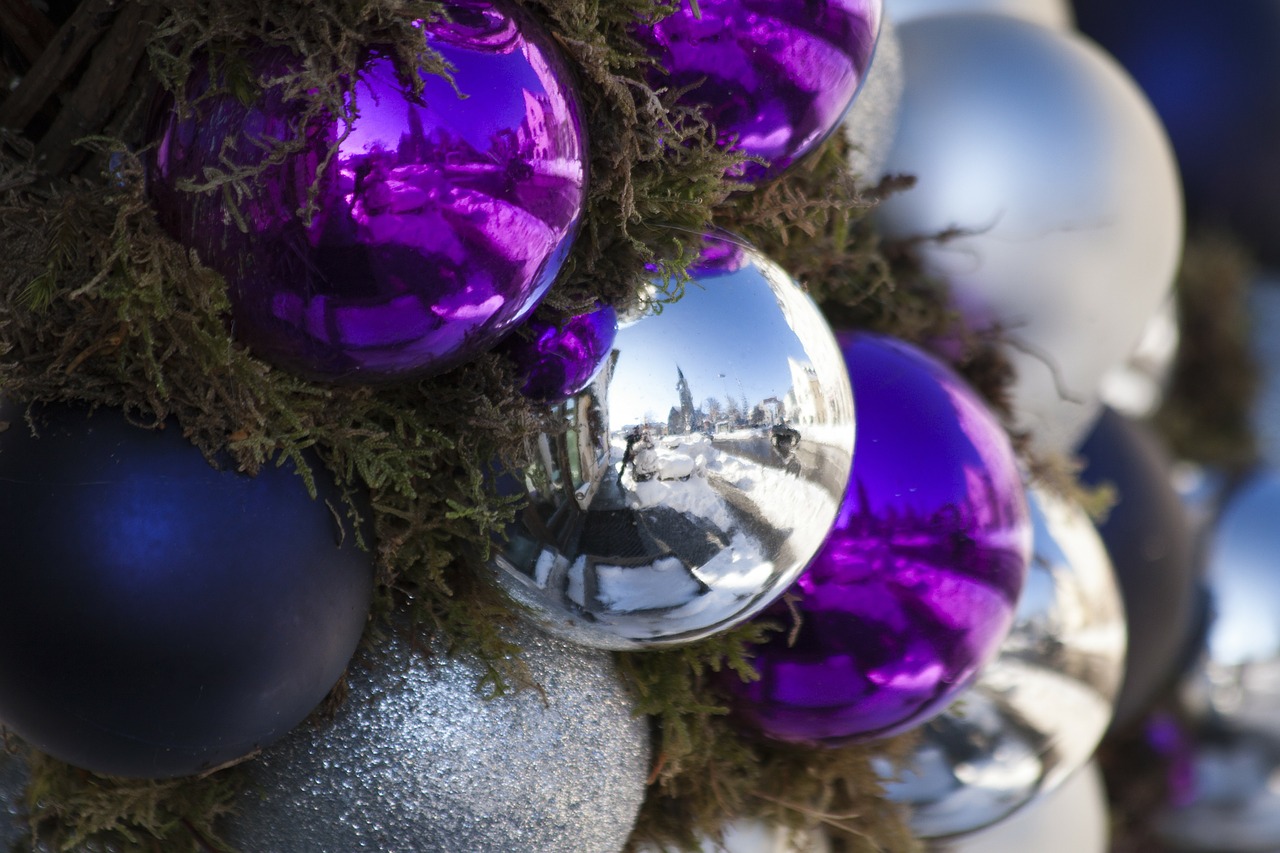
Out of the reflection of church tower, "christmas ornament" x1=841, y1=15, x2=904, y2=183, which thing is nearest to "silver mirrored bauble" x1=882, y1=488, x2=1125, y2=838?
"christmas ornament" x1=841, y1=15, x2=904, y2=183

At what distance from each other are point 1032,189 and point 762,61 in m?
0.43

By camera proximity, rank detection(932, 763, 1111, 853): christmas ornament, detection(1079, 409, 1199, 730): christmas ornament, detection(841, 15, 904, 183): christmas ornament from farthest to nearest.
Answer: detection(1079, 409, 1199, 730): christmas ornament, detection(932, 763, 1111, 853): christmas ornament, detection(841, 15, 904, 183): christmas ornament

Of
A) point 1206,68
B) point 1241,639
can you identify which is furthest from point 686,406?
point 1206,68

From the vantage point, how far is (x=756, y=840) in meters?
0.82

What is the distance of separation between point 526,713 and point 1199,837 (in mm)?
1392

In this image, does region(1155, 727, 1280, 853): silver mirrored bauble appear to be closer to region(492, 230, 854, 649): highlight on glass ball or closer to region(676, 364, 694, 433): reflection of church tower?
region(492, 230, 854, 649): highlight on glass ball

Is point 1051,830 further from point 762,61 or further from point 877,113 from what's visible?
point 762,61

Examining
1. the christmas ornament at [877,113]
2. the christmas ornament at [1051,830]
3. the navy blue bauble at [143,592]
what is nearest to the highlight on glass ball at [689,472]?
the navy blue bauble at [143,592]

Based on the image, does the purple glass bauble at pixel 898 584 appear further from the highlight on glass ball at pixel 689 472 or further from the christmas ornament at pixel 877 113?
the christmas ornament at pixel 877 113

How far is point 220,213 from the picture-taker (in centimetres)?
51

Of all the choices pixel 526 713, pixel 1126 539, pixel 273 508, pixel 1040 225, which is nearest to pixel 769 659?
pixel 526 713

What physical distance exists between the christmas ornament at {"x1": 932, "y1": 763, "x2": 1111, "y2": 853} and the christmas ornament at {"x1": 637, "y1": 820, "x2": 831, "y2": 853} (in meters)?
0.25

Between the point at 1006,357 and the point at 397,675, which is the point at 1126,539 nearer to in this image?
the point at 1006,357

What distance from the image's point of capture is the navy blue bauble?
0.53 metres
